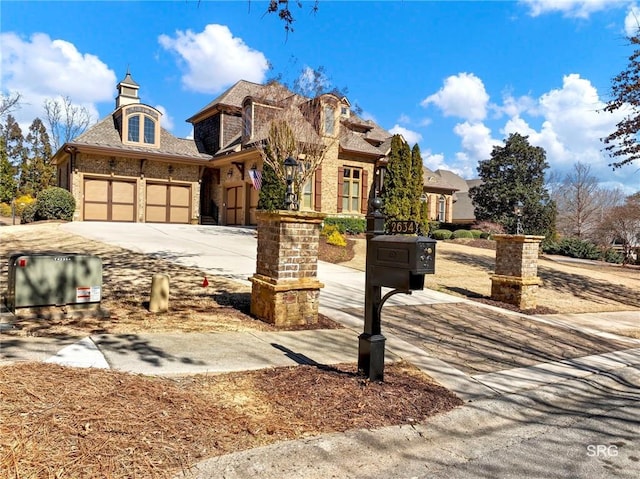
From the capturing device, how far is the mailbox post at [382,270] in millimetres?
3717

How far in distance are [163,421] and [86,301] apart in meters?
3.45

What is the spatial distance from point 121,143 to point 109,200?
3131mm

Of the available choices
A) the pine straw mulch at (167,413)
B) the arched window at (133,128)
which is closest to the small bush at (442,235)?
the arched window at (133,128)

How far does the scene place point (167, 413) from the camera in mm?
3092

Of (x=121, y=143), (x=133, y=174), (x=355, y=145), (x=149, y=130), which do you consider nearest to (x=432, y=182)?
(x=355, y=145)

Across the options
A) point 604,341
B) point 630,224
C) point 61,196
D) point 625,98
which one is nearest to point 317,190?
point 61,196

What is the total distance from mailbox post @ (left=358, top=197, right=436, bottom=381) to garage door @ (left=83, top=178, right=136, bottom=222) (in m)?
22.4

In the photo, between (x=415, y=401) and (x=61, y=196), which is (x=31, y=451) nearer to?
(x=415, y=401)

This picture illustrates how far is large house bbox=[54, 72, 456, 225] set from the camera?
22.8 meters

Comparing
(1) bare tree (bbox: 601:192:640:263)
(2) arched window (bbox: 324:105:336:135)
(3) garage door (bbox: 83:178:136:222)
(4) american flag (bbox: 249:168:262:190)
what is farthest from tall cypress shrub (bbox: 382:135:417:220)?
(1) bare tree (bbox: 601:192:640:263)

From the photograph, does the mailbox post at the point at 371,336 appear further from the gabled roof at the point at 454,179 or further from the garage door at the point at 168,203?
the gabled roof at the point at 454,179

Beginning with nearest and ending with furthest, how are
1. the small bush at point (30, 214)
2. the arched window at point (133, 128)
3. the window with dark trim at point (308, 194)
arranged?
the small bush at point (30, 214) → the window with dark trim at point (308, 194) → the arched window at point (133, 128)

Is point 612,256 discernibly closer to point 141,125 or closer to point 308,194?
point 308,194

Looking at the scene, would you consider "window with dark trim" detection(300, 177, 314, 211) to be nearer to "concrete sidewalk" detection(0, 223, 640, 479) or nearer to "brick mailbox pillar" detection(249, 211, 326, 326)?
"concrete sidewalk" detection(0, 223, 640, 479)
